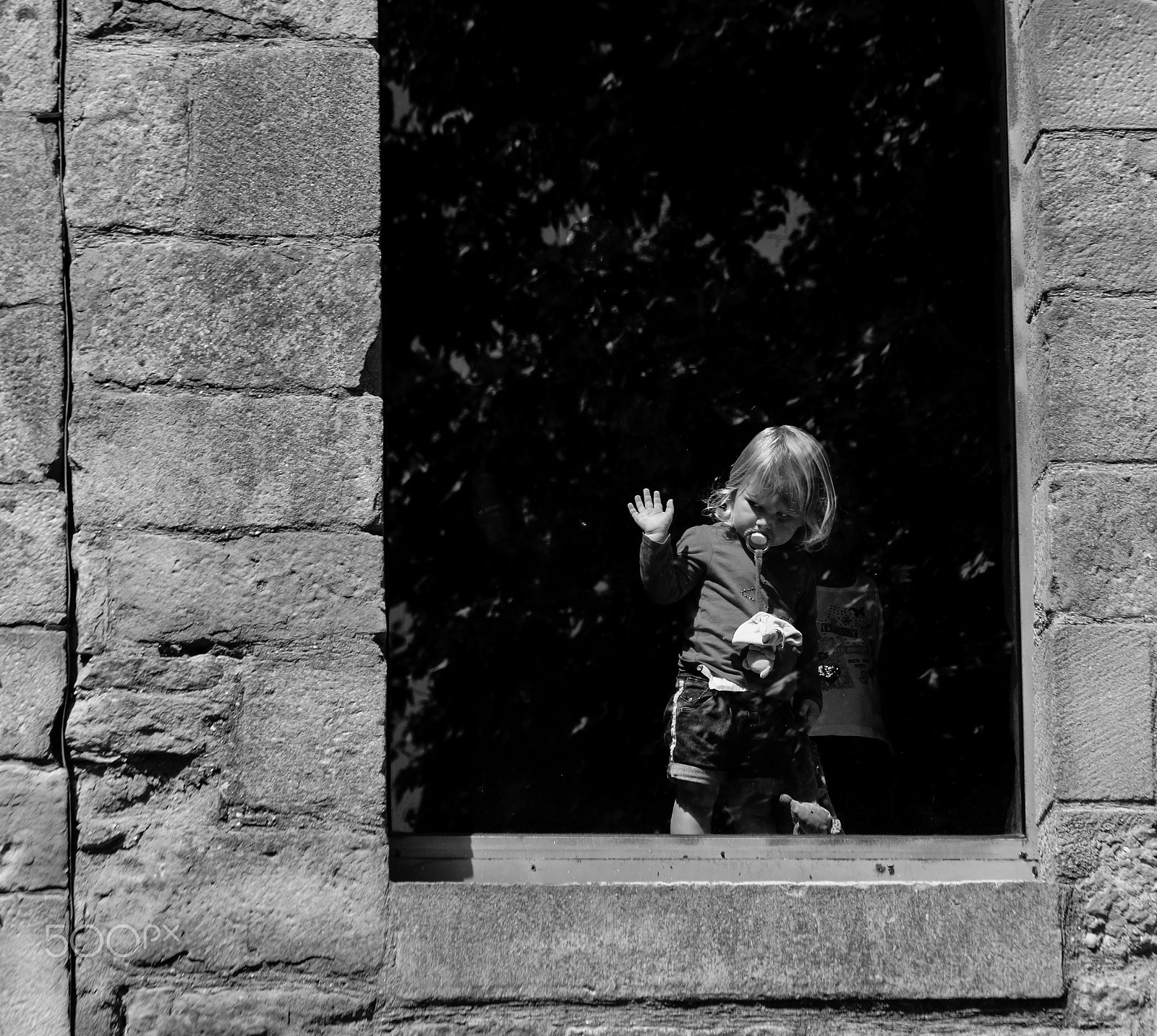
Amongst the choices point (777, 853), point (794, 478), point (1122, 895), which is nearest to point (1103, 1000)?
point (1122, 895)

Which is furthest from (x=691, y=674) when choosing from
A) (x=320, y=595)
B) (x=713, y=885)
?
(x=320, y=595)

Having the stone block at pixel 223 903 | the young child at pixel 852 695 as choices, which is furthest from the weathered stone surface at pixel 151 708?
the young child at pixel 852 695

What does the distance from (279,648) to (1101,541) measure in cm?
163

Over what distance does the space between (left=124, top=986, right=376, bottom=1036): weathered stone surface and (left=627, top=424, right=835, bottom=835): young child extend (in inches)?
35.6

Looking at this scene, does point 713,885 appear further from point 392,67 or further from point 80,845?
point 392,67

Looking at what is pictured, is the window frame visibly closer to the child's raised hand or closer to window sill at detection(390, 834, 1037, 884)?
window sill at detection(390, 834, 1037, 884)

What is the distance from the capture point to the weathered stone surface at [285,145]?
283cm

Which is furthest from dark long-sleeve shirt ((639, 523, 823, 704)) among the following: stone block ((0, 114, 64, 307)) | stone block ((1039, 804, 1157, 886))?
stone block ((0, 114, 64, 307))

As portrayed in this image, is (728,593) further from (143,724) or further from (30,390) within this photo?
(30,390)

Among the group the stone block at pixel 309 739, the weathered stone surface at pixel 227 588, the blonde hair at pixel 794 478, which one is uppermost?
the blonde hair at pixel 794 478

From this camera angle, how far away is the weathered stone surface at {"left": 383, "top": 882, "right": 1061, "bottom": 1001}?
2.70 metres

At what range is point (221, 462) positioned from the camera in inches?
109

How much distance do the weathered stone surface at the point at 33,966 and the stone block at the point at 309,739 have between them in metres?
0.38

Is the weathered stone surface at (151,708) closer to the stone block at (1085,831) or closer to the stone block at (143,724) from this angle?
the stone block at (143,724)
